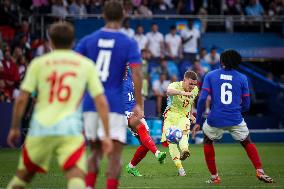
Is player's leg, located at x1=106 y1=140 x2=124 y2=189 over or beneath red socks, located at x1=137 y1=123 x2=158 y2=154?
over

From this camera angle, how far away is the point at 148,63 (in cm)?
2955

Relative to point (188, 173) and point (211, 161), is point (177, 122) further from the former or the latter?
point (211, 161)

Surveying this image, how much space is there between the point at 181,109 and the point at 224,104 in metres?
2.27

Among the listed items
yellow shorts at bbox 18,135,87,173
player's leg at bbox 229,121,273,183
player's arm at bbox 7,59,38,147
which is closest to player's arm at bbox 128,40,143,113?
yellow shorts at bbox 18,135,87,173

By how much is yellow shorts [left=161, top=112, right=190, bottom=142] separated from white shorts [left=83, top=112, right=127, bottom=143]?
19.4ft

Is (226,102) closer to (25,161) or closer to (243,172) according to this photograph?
(243,172)

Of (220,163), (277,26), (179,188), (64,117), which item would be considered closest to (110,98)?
(64,117)

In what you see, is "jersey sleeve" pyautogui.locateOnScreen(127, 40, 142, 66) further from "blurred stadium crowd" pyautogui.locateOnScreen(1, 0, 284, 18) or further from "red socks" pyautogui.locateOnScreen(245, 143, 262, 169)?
"blurred stadium crowd" pyautogui.locateOnScreen(1, 0, 284, 18)

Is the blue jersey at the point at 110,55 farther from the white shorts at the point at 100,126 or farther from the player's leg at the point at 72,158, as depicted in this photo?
the player's leg at the point at 72,158

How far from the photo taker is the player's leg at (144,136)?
15.7 m

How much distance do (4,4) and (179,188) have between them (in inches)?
681

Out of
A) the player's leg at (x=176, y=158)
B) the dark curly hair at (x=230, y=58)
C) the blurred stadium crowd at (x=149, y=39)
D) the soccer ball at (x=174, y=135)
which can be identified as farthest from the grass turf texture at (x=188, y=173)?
the blurred stadium crowd at (x=149, y=39)

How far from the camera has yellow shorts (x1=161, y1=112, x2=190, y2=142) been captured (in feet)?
53.4

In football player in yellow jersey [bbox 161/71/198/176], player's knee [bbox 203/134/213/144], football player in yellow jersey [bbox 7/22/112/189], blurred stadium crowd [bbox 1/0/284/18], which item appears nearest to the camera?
football player in yellow jersey [bbox 7/22/112/189]
